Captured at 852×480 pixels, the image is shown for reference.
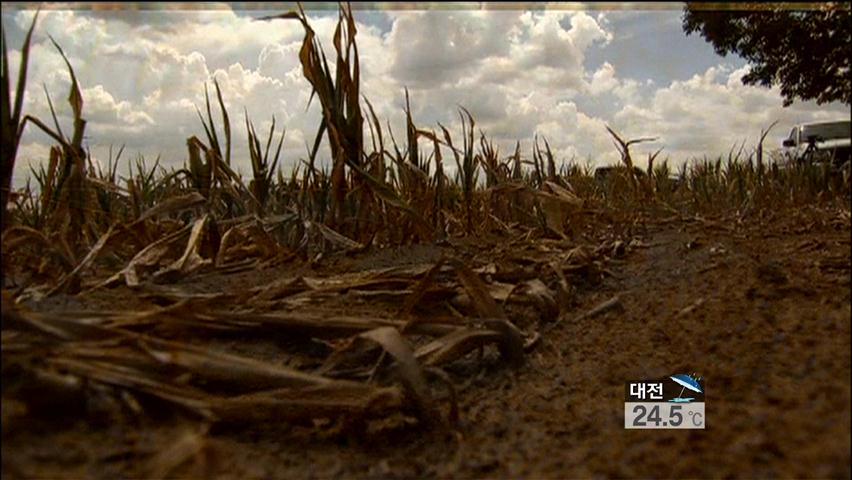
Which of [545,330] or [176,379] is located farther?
[545,330]

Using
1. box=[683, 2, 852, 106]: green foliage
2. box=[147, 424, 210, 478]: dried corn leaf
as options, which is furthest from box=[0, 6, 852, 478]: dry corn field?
box=[683, 2, 852, 106]: green foliage

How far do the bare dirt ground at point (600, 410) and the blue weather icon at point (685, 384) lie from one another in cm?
1

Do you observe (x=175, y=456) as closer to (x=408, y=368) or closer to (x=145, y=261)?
(x=408, y=368)

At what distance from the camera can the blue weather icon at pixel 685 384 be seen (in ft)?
2.91

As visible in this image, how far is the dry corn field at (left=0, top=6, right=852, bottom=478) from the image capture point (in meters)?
0.77

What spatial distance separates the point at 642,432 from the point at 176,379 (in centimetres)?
51

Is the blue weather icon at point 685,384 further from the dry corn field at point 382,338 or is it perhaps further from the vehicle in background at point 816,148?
the vehicle in background at point 816,148

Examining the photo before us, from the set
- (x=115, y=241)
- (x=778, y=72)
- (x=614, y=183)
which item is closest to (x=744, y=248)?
(x=778, y=72)

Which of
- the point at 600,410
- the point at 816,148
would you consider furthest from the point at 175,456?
the point at 816,148

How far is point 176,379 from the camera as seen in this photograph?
87 cm

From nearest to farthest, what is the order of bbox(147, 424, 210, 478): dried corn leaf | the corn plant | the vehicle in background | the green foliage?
bbox(147, 424, 210, 478): dried corn leaf < the corn plant < the green foliage < the vehicle in background

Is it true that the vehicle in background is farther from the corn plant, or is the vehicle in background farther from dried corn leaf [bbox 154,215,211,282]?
the corn plant

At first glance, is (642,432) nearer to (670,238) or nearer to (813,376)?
(813,376)

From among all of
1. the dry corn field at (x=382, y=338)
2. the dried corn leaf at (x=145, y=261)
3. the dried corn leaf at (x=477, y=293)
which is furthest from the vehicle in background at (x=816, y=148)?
the dried corn leaf at (x=145, y=261)
